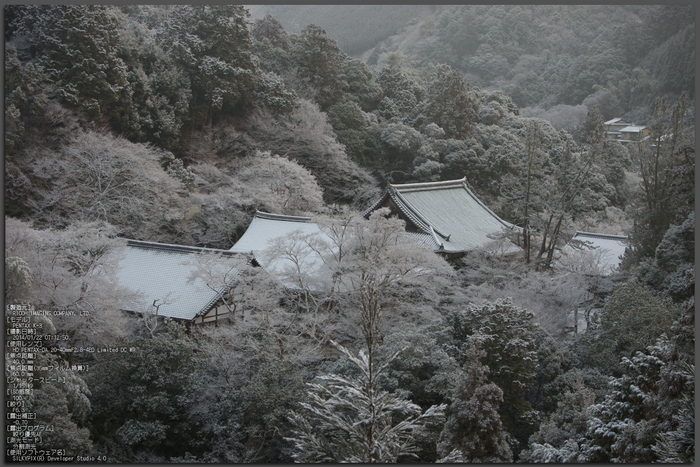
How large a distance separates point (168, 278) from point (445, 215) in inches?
397

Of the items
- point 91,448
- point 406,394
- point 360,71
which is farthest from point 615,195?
point 91,448

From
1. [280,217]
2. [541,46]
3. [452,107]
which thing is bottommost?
[280,217]

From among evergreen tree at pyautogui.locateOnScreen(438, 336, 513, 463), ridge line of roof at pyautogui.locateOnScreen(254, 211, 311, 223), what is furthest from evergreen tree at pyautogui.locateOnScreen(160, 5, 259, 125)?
evergreen tree at pyautogui.locateOnScreen(438, 336, 513, 463)

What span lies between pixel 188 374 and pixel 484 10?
48555mm

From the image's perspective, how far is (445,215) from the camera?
19.0 metres

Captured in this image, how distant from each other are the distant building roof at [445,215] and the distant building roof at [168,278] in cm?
656

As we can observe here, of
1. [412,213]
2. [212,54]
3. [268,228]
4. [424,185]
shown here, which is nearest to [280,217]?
[268,228]

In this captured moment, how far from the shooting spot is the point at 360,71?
28.8 meters

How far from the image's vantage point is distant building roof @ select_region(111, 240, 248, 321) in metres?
11.4

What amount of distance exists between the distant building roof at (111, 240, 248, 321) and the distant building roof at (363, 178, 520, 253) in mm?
6562

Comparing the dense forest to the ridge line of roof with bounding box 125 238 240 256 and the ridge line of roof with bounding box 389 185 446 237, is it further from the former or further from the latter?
the ridge line of roof with bounding box 389 185 446 237

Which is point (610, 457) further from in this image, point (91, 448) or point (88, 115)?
point (88, 115)

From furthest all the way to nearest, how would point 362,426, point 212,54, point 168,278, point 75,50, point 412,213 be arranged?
point 212,54
point 412,213
point 75,50
point 168,278
point 362,426

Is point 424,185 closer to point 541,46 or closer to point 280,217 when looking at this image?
point 280,217
